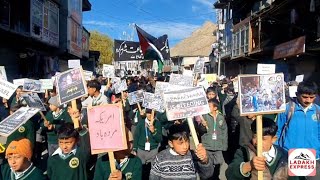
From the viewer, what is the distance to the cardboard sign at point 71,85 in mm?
5852

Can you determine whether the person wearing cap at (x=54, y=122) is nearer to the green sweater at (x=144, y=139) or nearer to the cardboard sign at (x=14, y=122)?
the green sweater at (x=144, y=139)

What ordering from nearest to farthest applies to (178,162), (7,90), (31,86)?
1. (178,162)
2. (7,90)
3. (31,86)

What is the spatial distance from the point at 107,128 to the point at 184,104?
0.94 metres

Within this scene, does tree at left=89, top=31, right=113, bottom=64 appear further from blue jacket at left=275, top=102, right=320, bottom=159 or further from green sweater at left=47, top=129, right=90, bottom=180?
green sweater at left=47, top=129, right=90, bottom=180

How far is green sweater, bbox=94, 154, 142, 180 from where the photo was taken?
4.44 meters

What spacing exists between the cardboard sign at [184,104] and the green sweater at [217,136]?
2493 mm

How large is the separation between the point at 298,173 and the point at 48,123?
14.4 ft

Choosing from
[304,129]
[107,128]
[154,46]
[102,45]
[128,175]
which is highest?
[102,45]

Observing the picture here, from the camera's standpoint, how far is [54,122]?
7.21m

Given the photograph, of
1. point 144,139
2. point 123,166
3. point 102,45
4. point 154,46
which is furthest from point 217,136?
point 102,45

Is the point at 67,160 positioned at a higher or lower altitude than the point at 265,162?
lower

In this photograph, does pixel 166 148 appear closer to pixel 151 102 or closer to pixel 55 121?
pixel 55 121

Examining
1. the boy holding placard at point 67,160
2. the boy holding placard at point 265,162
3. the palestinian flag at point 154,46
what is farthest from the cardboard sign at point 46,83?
the palestinian flag at point 154,46

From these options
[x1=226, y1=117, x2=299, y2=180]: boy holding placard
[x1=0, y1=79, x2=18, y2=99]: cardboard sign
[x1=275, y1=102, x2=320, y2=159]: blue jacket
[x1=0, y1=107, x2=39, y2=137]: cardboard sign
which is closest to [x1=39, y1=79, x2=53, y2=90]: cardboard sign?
[x1=0, y1=79, x2=18, y2=99]: cardboard sign
